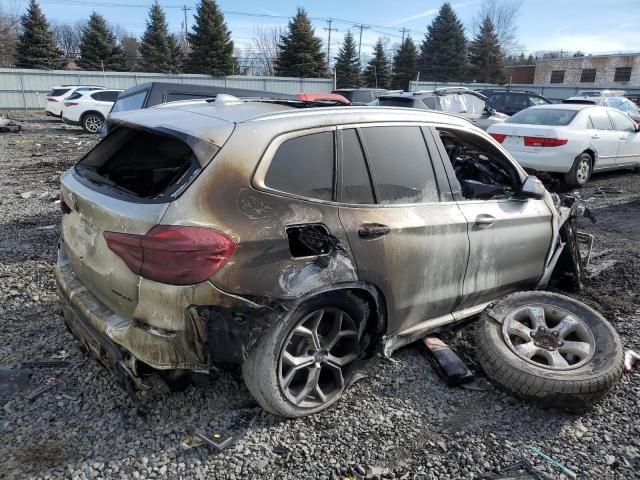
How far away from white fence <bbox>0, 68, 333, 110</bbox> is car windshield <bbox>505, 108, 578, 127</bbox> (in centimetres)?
2111

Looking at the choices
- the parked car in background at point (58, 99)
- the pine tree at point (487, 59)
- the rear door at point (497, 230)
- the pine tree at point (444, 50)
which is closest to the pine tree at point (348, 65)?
Result: the pine tree at point (444, 50)

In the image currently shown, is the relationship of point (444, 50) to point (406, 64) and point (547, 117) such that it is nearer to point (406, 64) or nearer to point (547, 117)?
point (406, 64)

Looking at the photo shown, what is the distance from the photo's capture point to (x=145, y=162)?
3141 mm

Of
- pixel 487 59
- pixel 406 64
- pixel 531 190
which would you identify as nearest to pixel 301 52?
pixel 406 64

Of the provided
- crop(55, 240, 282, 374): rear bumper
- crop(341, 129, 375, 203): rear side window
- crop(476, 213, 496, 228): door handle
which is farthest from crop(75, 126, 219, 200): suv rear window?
crop(476, 213, 496, 228): door handle

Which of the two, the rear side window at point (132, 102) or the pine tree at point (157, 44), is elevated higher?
the pine tree at point (157, 44)

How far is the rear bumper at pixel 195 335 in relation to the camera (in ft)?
7.57

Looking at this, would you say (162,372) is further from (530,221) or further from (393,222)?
(530,221)

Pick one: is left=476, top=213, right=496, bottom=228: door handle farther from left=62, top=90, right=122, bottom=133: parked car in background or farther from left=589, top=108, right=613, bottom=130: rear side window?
left=62, top=90, right=122, bottom=133: parked car in background

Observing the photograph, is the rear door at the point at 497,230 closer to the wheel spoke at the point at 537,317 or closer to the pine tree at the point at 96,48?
the wheel spoke at the point at 537,317

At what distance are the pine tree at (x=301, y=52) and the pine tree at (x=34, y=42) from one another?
760 inches

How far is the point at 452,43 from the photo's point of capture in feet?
166

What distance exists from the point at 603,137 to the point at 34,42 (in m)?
44.7

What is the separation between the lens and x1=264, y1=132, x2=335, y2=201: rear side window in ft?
8.31
